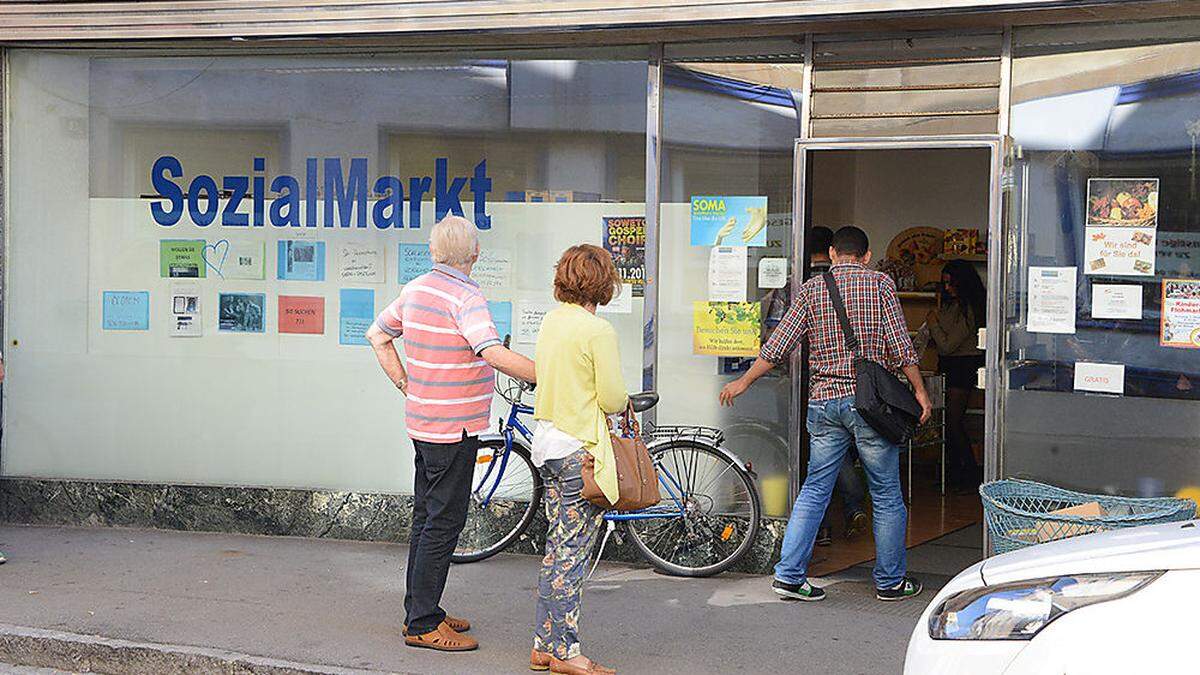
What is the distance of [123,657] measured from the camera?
6.36 m

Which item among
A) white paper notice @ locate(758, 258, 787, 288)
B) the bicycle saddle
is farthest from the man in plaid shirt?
the bicycle saddle

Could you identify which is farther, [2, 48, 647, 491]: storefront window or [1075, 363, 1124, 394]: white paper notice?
[2, 48, 647, 491]: storefront window

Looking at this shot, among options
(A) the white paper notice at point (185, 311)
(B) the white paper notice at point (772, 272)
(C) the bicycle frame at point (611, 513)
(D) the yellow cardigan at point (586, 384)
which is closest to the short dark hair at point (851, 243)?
(B) the white paper notice at point (772, 272)

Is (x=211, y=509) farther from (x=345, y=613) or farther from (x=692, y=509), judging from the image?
(x=692, y=509)

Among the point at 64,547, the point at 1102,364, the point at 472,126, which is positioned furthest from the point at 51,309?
the point at 1102,364

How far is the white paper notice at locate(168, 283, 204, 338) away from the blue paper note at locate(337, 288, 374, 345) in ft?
2.98

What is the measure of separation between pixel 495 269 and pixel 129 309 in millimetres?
2342

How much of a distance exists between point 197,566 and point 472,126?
2850 millimetres

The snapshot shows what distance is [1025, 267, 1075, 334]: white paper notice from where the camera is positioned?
745 cm

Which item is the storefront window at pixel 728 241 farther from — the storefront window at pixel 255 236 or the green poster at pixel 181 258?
the green poster at pixel 181 258

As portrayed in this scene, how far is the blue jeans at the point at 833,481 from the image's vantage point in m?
→ 7.26

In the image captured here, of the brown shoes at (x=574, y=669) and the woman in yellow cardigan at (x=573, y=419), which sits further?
the brown shoes at (x=574, y=669)

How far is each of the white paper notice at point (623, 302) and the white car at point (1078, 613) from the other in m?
3.93

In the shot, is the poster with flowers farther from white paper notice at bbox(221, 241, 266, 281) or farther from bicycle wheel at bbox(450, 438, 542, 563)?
white paper notice at bbox(221, 241, 266, 281)
